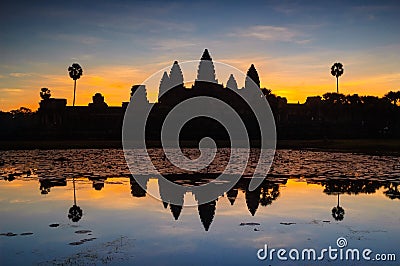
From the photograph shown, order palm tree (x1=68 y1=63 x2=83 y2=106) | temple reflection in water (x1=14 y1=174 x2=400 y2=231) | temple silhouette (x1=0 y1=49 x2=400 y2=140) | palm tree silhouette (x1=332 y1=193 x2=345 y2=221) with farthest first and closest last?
palm tree (x1=68 y1=63 x2=83 y2=106) < temple silhouette (x1=0 y1=49 x2=400 y2=140) < temple reflection in water (x1=14 y1=174 x2=400 y2=231) < palm tree silhouette (x1=332 y1=193 x2=345 y2=221)

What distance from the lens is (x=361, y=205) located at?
1675cm

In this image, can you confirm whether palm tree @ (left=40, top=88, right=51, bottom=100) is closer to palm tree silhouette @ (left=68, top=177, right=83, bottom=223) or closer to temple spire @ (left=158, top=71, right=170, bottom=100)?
temple spire @ (left=158, top=71, right=170, bottom=100)

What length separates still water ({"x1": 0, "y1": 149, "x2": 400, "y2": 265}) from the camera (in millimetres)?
10594

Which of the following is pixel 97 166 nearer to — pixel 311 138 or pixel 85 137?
pixel 85 137

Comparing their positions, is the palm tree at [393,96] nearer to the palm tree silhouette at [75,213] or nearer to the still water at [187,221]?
the still water at [187,221]

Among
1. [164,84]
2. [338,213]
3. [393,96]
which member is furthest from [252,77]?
[338,213]

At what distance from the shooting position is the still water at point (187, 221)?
34.8 ft

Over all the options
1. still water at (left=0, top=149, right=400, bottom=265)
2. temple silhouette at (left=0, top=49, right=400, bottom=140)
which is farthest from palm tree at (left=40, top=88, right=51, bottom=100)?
still water at (left=0, top=149, right=400, bottom=265)

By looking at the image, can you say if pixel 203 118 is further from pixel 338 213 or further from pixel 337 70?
pixel 338 213

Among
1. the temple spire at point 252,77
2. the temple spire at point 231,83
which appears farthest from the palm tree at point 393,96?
the temple spire at point 231,83

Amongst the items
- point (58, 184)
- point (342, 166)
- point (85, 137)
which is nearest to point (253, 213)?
point (58, 184)

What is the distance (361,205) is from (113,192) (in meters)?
10.1

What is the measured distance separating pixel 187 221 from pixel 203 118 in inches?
2512

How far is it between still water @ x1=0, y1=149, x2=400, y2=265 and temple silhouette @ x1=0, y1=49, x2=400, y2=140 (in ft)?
156
